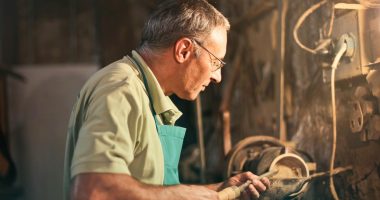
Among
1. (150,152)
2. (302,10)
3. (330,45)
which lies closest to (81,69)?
(302,10)

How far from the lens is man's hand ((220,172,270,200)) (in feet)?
6.42

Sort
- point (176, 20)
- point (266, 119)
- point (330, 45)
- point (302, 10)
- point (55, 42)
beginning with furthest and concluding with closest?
point (55, 42) < point (266, 119) < point (302, 10) < point (330, 45) < point (176, 20)

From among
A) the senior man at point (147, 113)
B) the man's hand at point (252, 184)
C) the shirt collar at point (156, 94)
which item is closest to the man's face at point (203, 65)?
the senior man at point (147, 113)

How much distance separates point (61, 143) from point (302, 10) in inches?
125

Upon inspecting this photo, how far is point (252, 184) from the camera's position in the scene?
1.96 metres

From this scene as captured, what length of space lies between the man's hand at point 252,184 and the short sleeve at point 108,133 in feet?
1.81

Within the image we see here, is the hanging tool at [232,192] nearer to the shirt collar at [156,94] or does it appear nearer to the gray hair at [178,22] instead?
the shirt collar at [156,94]

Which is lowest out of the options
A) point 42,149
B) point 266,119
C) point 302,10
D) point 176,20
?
point 42,149

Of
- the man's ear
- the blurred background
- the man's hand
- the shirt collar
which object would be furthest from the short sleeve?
the blurred background

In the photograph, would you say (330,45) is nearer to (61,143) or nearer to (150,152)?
(150,152)

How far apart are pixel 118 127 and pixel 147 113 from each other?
0.19 meters

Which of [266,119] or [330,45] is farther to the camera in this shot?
[266,119]

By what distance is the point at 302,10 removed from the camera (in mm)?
2973

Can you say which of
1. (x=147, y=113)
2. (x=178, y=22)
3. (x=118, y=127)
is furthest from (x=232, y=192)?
(x=178, y=22)
